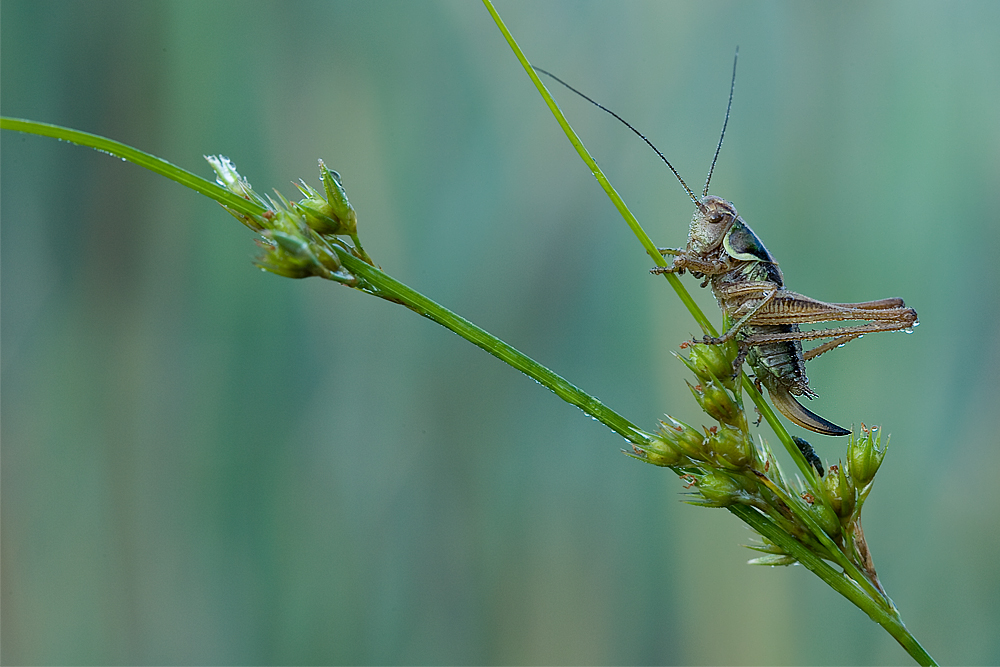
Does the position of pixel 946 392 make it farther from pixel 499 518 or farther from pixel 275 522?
pixel 275 522

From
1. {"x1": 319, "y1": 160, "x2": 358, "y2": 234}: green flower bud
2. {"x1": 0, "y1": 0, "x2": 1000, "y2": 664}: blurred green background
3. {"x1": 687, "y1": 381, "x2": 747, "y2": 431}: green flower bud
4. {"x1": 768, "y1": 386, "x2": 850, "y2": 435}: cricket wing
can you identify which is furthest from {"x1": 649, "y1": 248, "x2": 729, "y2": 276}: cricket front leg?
{"x1": 0, "y1": 0, "x2": 1000, "y2": 664}: blurred green background

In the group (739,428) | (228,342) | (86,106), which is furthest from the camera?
(228,342)

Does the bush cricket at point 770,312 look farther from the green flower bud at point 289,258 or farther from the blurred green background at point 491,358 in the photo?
the blurred green background at point 491,358

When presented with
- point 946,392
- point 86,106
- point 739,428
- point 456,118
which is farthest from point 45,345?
point 946,392

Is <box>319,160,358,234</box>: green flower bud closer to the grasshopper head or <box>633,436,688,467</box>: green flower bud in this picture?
<box>633,436,688,467</box>: green flower bud

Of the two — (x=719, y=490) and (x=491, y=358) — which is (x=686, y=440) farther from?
(x=491, y=358)

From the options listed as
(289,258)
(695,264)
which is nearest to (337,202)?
(289,258)
